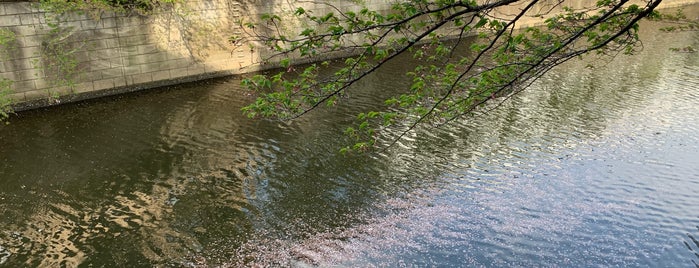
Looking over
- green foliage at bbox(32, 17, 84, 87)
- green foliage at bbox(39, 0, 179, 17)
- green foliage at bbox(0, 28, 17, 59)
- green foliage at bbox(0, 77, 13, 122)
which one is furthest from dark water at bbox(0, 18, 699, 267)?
green foliage at bbox(39, 0, 179, 17)

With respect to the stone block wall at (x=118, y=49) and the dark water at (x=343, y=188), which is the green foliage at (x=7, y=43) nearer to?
the stone block wall at (x=118, y=49)

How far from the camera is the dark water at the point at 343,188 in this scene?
742 cm

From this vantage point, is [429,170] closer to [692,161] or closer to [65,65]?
[692,161]

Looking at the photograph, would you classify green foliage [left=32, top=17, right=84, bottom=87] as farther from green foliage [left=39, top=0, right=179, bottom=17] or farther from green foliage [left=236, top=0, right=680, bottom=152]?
green foliage [left=236, top=0, right=680, bottom=152]

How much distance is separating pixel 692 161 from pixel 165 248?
10.2 metres

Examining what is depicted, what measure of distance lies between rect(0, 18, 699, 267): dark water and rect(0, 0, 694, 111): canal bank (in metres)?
0.79

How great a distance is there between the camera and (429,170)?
1013cm

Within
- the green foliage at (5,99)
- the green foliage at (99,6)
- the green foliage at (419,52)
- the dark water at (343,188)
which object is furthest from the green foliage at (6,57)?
the green foliage at (419,52)

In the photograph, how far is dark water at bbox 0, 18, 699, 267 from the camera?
7.42 metres

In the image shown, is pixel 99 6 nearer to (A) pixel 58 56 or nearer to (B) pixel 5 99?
(A) pixel 58 56

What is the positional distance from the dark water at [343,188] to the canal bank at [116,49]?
787 millimetres

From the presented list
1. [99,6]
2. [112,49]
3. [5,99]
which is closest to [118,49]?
[112,49]

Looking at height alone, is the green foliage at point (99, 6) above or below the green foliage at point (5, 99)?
above

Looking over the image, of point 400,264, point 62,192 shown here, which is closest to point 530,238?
point 400,264
